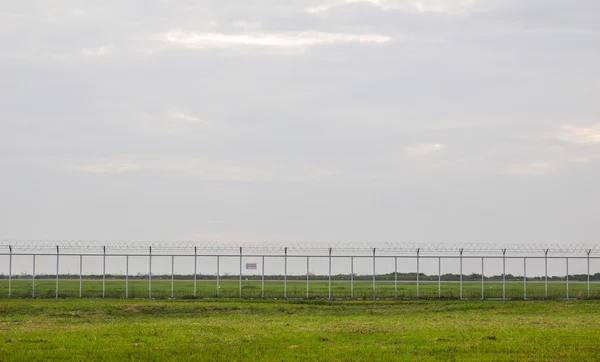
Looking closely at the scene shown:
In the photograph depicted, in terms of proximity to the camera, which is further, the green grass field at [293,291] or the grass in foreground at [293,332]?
the green grass field at [293,291]

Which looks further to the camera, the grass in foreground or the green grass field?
the green grass field

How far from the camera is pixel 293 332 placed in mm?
27047

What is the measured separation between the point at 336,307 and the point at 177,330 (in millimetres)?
16795

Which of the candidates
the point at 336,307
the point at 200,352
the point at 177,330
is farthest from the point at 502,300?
the point at 200,352

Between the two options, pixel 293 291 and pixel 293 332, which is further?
pixel 293 291

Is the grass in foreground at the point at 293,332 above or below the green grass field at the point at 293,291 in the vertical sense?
above

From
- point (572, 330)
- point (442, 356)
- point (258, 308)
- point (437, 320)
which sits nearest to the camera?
point (442, 356)

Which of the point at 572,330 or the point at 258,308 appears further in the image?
the point at 258,308

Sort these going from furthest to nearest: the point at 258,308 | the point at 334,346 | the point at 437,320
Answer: the point at 258,308 → the point at 437,320 → the point at 334,346

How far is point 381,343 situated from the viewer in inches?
941

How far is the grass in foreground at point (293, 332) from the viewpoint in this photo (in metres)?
21.5

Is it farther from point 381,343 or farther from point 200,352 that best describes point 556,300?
point 200,352

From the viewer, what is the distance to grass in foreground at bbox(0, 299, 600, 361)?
70.6 feet

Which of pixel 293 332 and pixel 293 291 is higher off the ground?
pixel 293 332
